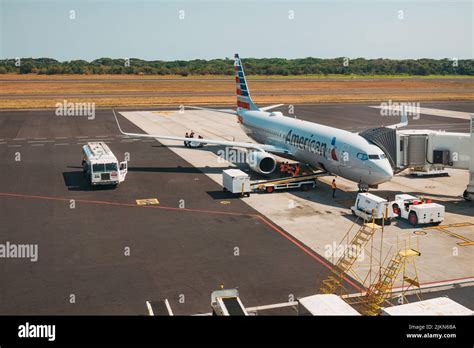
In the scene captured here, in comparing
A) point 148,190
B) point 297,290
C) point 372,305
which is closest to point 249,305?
point 297,290

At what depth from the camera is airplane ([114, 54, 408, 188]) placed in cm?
4022

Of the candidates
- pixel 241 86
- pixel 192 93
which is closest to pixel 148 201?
pixel 241 86

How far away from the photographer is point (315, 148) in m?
45.8

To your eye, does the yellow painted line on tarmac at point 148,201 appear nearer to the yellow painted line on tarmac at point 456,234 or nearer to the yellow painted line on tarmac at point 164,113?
the yellow painted line on tarmac at point 456,234

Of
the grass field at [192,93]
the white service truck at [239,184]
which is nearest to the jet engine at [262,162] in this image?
the white service truck at [239,184]

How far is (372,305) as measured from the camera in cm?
2256

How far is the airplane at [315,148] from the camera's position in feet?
132

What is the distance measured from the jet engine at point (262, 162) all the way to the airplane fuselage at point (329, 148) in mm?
2618

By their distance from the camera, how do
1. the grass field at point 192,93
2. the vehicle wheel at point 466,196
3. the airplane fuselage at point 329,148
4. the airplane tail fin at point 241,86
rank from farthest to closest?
the grass field at point 192,93
the airplane tail fin at point 241,86
the vehicle wheel at point 466,196
the airplane fuselage at point 329,148

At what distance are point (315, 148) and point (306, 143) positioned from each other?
5.34ft

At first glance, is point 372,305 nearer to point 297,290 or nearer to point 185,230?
point 297,290

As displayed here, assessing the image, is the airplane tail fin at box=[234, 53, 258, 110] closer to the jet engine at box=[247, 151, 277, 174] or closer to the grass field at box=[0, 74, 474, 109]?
the jet engine at box=[247, 151, 277, 174]
